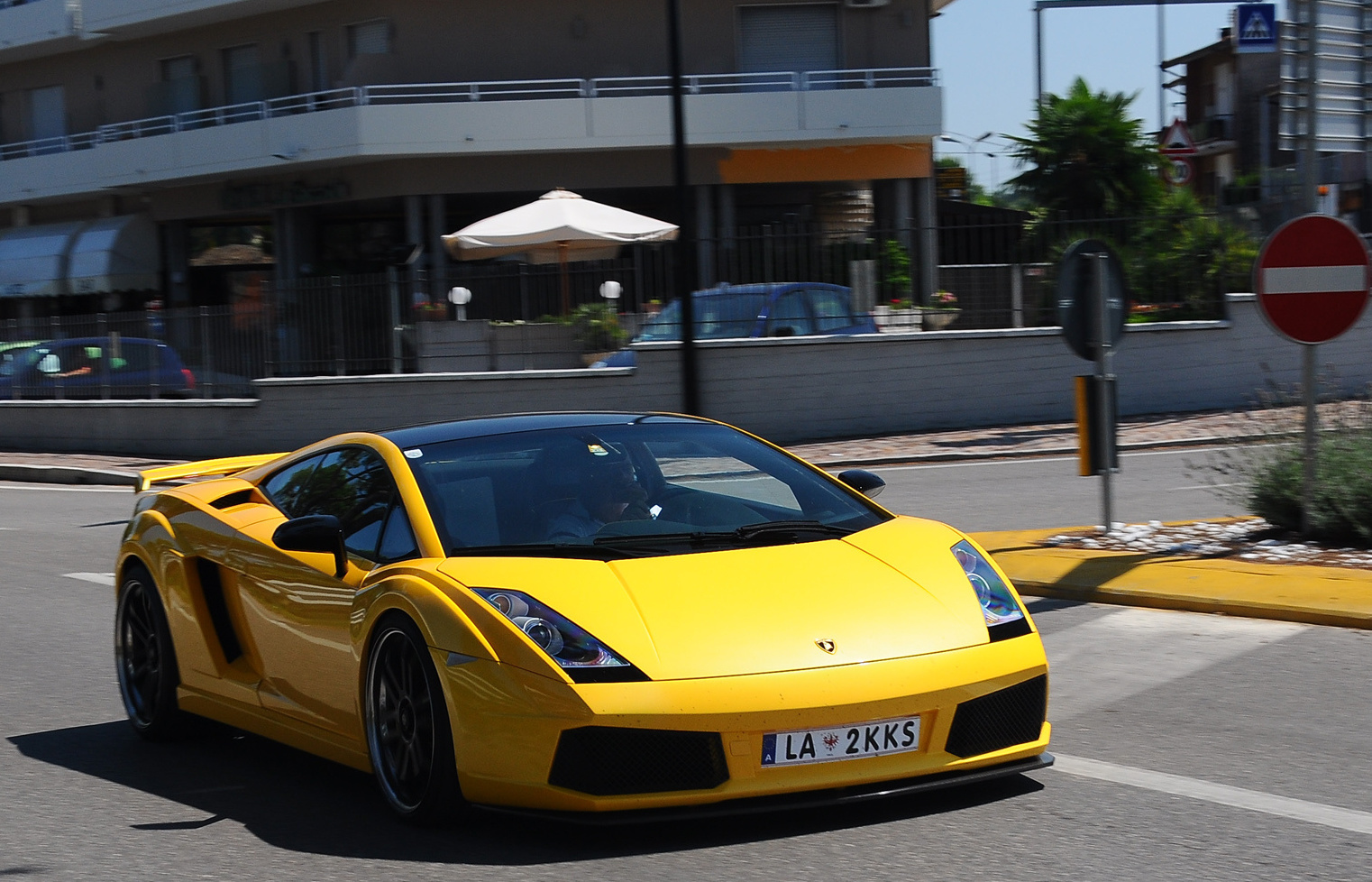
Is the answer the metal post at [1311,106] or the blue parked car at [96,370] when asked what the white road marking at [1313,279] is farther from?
the blue parked car at [96,370]

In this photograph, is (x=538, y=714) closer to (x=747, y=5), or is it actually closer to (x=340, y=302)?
(x=340, y=302)

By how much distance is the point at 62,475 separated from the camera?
22250 mm

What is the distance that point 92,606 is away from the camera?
10000 millimetres

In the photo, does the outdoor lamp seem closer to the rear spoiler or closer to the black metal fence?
the black metal fence

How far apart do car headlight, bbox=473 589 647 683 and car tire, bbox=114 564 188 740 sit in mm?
2198

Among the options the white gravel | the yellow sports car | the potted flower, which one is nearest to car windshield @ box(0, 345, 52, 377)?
the potted flower

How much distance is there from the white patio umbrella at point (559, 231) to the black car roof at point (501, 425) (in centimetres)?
1758

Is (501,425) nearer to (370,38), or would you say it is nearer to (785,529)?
(785,529)

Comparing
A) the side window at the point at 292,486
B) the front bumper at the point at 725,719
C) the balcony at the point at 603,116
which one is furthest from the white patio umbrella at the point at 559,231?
the front bumper at the point at 725,719

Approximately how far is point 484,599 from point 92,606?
6258mm

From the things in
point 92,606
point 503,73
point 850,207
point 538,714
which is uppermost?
point 503,73

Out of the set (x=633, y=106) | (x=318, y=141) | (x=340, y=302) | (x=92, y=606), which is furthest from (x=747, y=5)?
(x=92, y=606)

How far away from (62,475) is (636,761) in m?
19.7

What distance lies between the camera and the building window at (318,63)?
113ft
